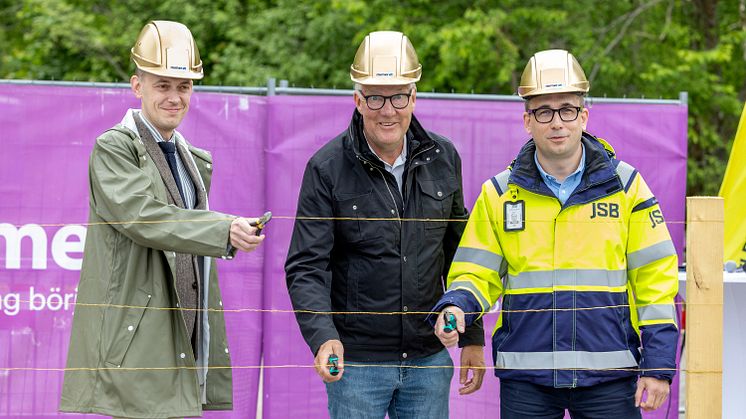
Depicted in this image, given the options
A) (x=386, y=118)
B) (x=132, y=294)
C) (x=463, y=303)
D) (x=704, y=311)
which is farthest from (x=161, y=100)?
(x=704, y=311)

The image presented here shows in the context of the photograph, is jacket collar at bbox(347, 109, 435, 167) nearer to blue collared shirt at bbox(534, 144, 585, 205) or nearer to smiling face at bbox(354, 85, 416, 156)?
smiling face at bbox(354, 85, 416, 156)

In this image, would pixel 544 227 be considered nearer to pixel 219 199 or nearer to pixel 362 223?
pixel 362 223

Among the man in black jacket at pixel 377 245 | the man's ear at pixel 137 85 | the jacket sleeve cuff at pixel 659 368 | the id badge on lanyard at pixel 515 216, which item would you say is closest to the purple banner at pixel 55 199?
the man's ear at pixel 137 85

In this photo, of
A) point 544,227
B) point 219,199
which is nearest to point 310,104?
point 219,199

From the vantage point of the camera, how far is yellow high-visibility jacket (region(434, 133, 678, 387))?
3.96 metres

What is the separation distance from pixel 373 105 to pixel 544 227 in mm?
822

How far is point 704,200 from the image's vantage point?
157 inches

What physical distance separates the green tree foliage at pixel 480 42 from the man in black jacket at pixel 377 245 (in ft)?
27.7

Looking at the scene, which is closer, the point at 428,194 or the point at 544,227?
the point at 544,227

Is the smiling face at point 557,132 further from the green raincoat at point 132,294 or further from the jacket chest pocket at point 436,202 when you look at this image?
the green raincoat at point 132,294

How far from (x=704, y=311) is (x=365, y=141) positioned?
146 centimetres

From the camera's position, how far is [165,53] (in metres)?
4.17

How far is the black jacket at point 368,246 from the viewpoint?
4207mm

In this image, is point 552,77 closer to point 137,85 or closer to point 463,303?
point 463,303
